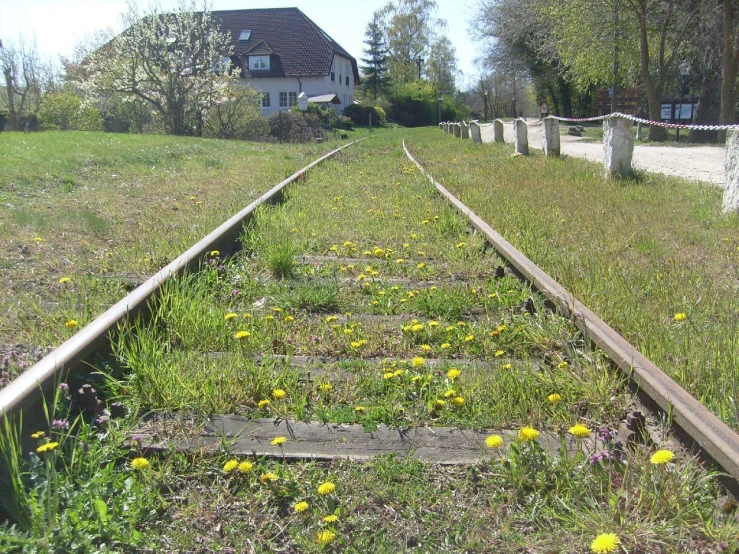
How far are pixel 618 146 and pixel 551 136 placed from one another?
5.24 metres

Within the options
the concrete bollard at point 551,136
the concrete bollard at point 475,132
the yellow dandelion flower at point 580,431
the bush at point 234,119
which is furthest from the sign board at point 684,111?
the yellow dandelion flower at point 580,431

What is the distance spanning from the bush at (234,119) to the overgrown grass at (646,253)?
70.4 ft

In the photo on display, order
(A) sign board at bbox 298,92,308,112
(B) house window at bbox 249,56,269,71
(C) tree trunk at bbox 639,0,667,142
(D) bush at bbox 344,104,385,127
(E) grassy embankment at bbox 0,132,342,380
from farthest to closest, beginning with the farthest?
(B) house window at bbox 249,56,269,71 → (D) bush at bbox 344,104,385,127 → (A) sign board at bbox 298,92,308,112 → (C) tree trunk at bbox 639,0,667,142 → (E) grassy embankment at bbox 0,132,342,380

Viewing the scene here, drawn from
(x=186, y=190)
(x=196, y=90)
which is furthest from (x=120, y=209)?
(x=196, y=90)

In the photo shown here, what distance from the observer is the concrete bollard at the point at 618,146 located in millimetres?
9633

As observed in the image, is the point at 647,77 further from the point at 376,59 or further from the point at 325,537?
the point at 376,59

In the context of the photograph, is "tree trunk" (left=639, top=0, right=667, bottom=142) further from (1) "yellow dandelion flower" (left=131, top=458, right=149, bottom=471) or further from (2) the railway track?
(1) "yellow dandelion flower" (left=131, top=458, right=149, bottom=471)

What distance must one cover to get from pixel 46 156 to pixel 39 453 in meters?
10.9

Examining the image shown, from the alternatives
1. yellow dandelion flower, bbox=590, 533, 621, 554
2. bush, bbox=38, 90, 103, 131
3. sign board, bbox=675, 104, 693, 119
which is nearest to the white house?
bush, bbox=38, 90, 103, 131

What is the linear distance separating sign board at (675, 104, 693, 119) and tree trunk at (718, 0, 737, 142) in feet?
31.9

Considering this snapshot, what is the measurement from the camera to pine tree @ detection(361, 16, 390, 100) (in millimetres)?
80875

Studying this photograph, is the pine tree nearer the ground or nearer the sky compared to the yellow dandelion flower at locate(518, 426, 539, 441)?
nearer the sky

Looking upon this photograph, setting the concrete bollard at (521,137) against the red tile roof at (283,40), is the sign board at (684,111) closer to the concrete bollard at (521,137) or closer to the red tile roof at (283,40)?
the concrete bollard at (521,137)

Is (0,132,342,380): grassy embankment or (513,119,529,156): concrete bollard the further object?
(513,119,529,156): concrete bollard
